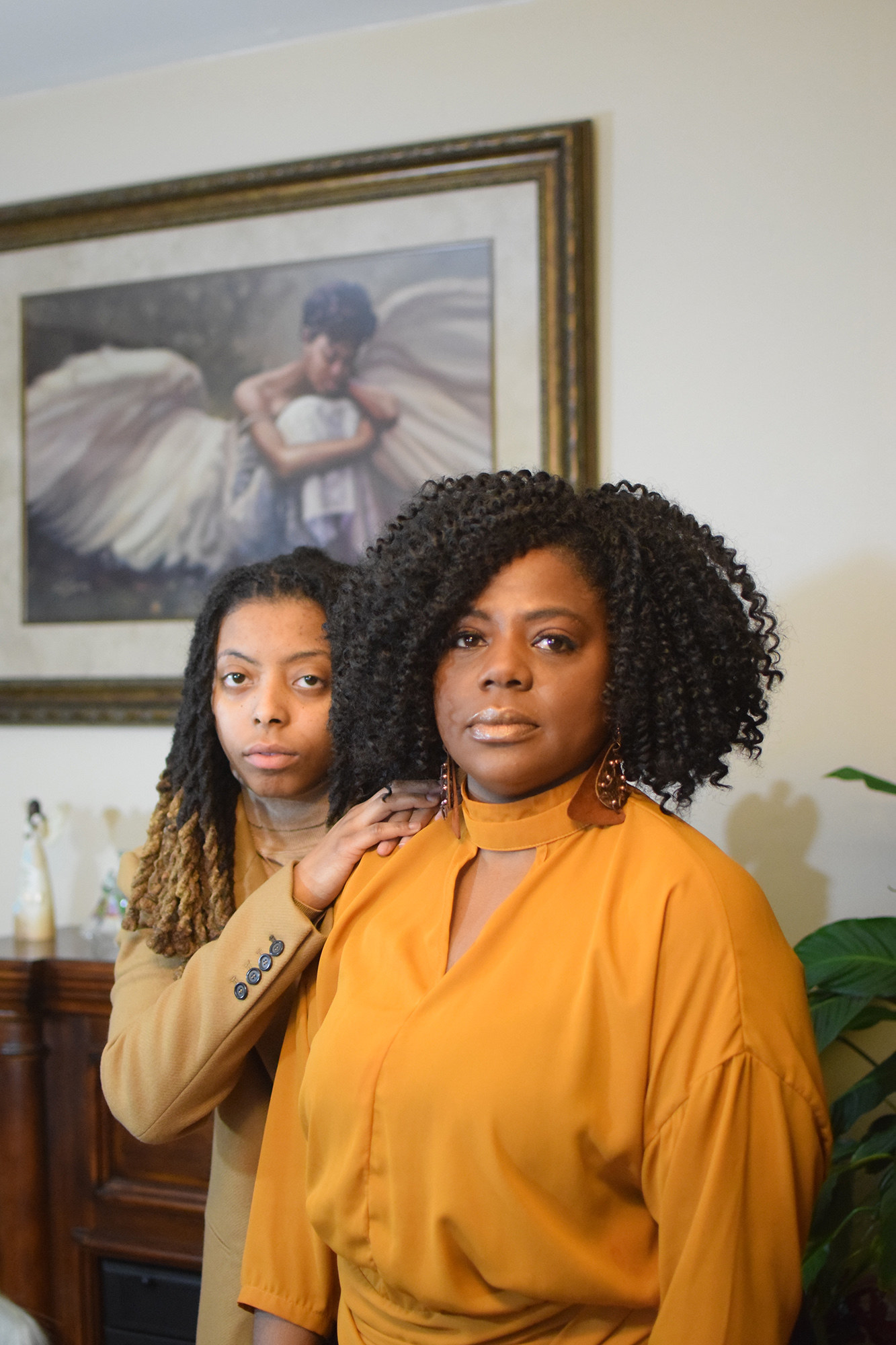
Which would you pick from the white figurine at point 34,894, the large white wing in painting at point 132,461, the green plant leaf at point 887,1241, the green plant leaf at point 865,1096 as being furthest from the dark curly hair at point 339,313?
the green plant leaf at point 887,1241

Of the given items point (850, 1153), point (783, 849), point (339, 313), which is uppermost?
point (339, 313)

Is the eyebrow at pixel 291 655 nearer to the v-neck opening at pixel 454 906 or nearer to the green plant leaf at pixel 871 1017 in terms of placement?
the v-neck opening at pixel 454 906

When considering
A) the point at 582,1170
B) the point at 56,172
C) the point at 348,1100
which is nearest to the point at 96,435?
the point at 56,172

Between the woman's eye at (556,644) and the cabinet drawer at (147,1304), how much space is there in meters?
1.63

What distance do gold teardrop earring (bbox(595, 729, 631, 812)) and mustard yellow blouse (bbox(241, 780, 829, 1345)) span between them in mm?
20

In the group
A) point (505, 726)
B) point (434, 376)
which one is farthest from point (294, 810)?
point (434, 376)

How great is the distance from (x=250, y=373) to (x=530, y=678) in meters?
1.74

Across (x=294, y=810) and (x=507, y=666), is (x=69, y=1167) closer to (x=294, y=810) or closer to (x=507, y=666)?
(x=294, y=810)

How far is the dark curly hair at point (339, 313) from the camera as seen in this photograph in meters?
2.48

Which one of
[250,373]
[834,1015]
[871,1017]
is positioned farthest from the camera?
[250,373]

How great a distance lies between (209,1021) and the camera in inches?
49.1

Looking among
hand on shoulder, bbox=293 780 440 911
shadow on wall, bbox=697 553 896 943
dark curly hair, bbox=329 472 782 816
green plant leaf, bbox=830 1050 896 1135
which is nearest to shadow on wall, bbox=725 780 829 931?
shadow on wall, bbox=697 553 896 943

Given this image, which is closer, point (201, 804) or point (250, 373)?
point (201, 804)

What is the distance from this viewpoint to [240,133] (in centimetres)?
258
